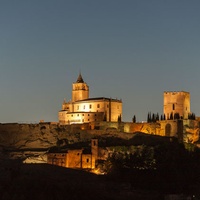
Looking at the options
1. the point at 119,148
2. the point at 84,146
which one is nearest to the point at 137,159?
the point at 119,148

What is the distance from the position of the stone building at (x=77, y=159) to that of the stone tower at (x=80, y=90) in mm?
27001

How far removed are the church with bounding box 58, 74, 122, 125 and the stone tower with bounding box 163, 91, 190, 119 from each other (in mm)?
6450

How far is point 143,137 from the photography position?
7575 cm

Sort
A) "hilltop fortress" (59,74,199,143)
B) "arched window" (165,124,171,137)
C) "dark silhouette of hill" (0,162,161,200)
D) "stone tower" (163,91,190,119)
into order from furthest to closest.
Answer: "stone tower" (163,91,190,119) → "arched window" (165,124,171,137) → "hilltop fortress" (59,74,199,143) → "dark silhouette of hill" (0,162,161,200)

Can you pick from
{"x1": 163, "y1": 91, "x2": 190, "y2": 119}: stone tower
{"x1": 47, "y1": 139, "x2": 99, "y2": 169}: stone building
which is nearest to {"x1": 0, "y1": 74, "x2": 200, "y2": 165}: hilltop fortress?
{"x1": 163, "y1": 91, "x2": 190, "y2": 119}: stone tower

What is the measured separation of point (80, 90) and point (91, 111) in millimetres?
9038

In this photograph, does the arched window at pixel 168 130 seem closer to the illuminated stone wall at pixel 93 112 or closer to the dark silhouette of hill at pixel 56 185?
the illuminated stone wall at pixel 93 112

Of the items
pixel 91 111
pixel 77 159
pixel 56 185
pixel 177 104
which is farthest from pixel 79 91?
pixel 56 185

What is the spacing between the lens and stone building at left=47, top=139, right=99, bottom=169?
66562mm

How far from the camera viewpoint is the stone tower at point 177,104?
84.8 meters

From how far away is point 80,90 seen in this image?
9444cm

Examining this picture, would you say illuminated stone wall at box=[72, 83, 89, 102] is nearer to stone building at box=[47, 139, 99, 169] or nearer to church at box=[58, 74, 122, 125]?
church at box=[58, 74, 122, 125]

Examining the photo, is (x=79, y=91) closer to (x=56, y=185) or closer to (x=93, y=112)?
(x=93, y=112)

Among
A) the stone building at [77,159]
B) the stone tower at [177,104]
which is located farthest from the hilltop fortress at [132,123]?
the stone building at [77,159]
